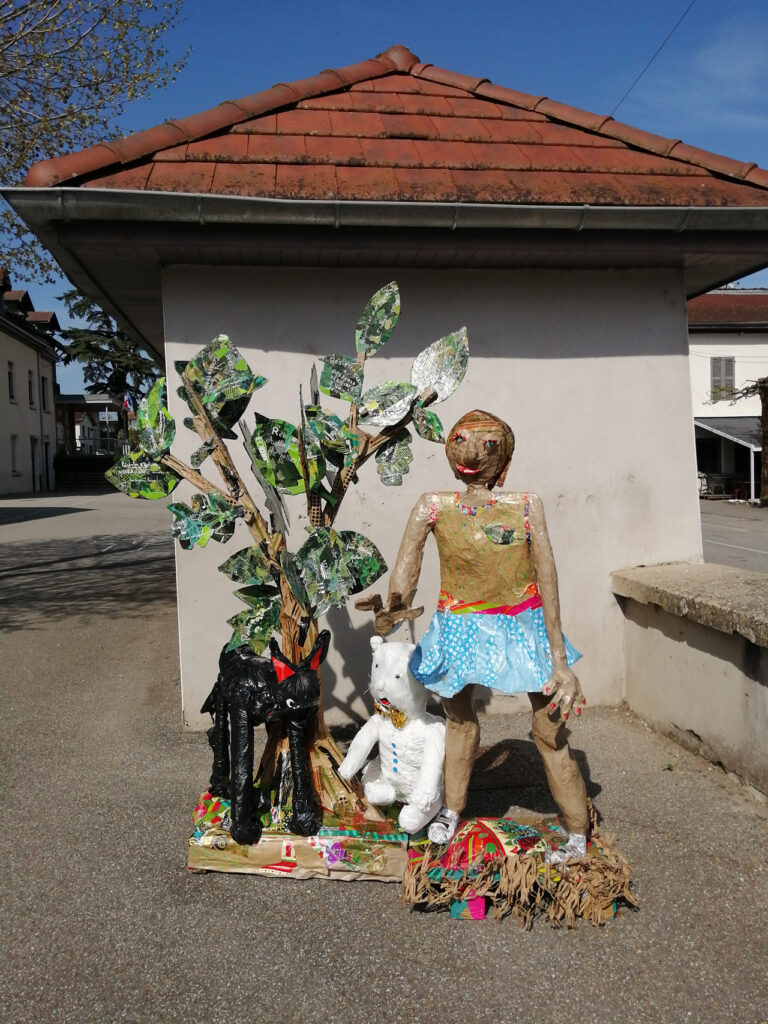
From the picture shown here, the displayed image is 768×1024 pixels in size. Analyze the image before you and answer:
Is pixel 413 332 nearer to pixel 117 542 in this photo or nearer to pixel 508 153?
pixel 508 153

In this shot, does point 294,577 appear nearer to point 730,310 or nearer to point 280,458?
point 280,458

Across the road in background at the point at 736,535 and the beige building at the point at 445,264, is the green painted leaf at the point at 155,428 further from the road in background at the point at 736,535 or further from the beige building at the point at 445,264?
the road in background at the point at 736,535

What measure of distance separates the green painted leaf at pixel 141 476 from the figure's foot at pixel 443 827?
5.82ft

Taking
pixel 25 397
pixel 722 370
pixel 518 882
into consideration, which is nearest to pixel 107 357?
pixel 25 397

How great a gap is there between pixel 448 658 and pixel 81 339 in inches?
1679

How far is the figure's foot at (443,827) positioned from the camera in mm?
3045

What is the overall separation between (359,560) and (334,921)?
1.37 metres

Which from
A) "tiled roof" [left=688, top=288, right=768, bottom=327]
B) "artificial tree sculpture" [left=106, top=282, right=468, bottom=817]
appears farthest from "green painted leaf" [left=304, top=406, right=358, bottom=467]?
"tiled roof" [left=688, top=288, right=768, bottom=327]

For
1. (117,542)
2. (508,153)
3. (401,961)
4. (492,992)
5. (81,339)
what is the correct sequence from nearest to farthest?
(492,992) → (401,961) → (508,153) → (117,542) → (81,339)

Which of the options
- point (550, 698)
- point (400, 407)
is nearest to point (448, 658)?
point (550, 698)

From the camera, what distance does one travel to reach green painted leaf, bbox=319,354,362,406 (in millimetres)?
3234

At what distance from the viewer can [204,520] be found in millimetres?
3238

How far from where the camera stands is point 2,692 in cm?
589

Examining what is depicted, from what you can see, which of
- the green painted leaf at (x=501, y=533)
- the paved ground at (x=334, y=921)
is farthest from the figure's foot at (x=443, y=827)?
the green painted leaf at (x=501, y=533)
